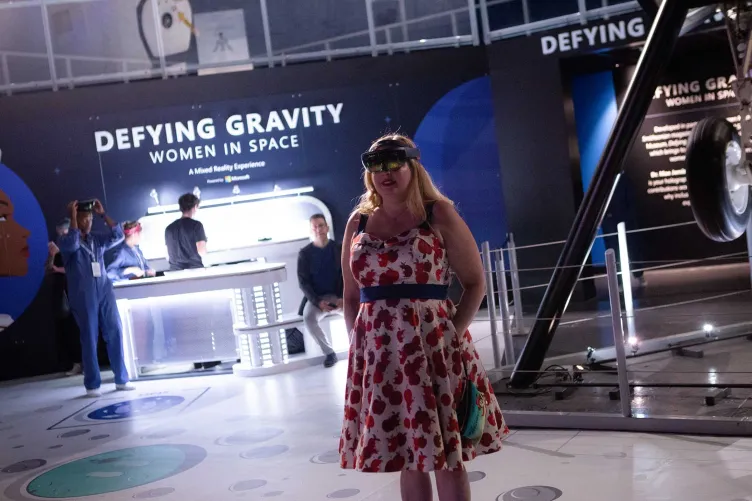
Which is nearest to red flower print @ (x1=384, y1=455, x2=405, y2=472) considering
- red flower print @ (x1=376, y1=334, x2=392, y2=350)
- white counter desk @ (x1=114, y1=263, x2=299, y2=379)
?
red flower print @ (x1=376, y1=334, x2=392, y2=350)

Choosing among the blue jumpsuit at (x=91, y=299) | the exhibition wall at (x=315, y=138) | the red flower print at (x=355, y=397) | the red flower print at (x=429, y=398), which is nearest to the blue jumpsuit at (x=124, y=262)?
the blue jumpsuit at (x=91, y=299)

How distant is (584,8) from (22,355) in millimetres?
6965

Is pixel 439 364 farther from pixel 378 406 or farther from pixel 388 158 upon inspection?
pixel 388 158

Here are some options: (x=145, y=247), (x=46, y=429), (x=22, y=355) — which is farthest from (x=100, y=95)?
(x=46, y=429)

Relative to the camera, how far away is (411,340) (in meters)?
2.73

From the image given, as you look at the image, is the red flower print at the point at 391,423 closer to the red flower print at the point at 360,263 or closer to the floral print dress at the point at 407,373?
the floral print dress at the point at 407,373

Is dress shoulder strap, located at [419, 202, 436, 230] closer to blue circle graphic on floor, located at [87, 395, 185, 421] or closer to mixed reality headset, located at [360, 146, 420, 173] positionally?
mixed reality headset, located at [360, 146, 420, 173]

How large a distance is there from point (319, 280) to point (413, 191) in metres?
4.82

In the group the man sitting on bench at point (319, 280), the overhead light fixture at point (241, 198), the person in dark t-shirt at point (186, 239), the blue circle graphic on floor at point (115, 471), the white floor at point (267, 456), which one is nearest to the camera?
the white floor at point (267, 456)

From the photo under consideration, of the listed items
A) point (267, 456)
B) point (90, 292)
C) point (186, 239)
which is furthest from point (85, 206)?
point (267, 456)

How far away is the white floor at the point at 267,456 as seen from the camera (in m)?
3.65

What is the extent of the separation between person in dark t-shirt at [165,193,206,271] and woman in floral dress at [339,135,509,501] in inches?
215

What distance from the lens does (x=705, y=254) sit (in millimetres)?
10703

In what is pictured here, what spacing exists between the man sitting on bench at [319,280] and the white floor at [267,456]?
57 cm
